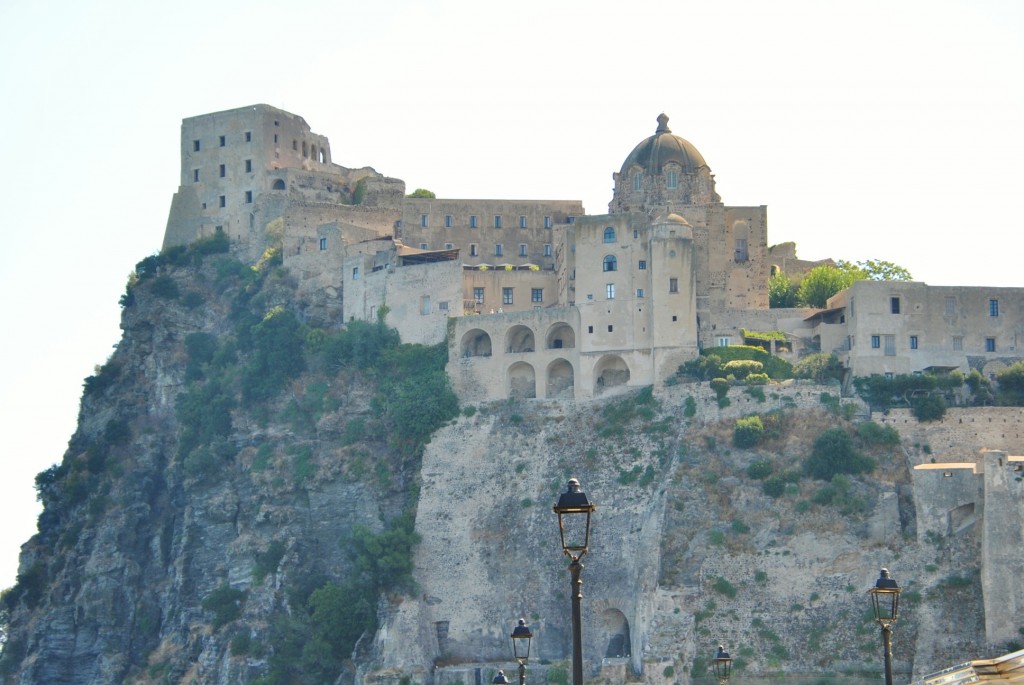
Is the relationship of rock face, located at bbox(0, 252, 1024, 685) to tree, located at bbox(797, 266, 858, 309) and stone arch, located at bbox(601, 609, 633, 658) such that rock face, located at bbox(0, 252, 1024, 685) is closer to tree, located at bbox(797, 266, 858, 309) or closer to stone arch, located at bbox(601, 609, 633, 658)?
stone arch, located at bbox(601, 609, 633, 658)

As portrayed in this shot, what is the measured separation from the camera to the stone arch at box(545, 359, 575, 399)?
7831 cm

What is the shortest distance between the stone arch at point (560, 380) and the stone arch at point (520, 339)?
1.43m

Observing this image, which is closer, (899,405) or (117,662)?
(899,405)

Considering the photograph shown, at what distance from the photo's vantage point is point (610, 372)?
77.9 meters

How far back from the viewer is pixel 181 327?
91312mm

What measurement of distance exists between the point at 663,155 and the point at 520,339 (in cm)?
1032

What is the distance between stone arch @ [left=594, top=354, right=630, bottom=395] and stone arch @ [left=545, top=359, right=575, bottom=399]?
1170mm

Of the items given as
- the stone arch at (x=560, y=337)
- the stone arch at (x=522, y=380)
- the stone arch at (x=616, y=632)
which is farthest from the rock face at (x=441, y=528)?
the stone arch at (x=560, y=337)

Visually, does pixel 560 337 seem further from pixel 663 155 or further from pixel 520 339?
pixel 663 155

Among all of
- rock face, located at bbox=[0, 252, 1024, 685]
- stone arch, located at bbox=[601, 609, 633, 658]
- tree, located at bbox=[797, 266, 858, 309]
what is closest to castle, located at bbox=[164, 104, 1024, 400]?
rock face, located at bbox=[0, 252, 1024, 685]

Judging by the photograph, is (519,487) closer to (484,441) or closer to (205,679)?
(484,441)

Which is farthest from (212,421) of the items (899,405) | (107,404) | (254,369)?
(899,405)

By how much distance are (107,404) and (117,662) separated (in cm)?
1389

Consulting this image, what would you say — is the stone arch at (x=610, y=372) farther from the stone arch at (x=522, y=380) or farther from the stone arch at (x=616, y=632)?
the stone arch at (x=616, y=632)
